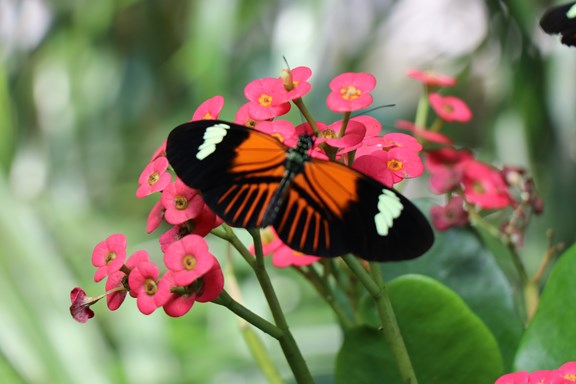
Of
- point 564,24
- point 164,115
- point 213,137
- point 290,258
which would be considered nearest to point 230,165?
point 213,137

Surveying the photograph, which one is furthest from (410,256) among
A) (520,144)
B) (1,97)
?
(1,97)

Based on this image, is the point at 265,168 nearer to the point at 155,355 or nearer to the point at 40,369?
the point at 40,369

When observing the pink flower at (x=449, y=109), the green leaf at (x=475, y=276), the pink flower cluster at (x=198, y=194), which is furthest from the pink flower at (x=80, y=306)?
the pink flower at (x=449, y=109)

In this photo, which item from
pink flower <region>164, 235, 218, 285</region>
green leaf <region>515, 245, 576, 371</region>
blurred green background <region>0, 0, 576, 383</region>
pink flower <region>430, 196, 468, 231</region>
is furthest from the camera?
blurred green background <region>0, 0, 576, 383</region>

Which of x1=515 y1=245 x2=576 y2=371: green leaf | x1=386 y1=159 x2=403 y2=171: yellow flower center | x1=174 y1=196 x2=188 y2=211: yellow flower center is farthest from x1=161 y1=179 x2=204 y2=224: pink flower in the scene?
x1=515 y1=245 x2=576 y2=371: green leaf

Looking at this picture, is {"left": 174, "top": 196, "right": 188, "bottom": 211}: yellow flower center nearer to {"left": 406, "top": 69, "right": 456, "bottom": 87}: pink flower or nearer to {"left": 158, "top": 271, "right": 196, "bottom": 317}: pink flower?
{"left": 158, "top": 271, "right": 196, "bottom": 317}: pink flower

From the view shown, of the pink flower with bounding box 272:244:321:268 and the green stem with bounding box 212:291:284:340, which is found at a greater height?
the green stem with bounding box 212:291:284:340

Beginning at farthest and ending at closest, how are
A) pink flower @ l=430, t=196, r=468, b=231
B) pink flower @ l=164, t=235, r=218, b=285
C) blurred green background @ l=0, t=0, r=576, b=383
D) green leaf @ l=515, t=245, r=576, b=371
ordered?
blurred green background @ l=0, t=0, r=576, b=383 < pink flower @ l=430, t=196, r=468, b=231 < green leaf @ l=515, t=245, r=576, b=371 < pink flower @ l=164, t=235, r=218, b=285

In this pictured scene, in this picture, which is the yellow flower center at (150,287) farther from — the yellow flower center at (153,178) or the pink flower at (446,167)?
the pink flower at (446,167)
